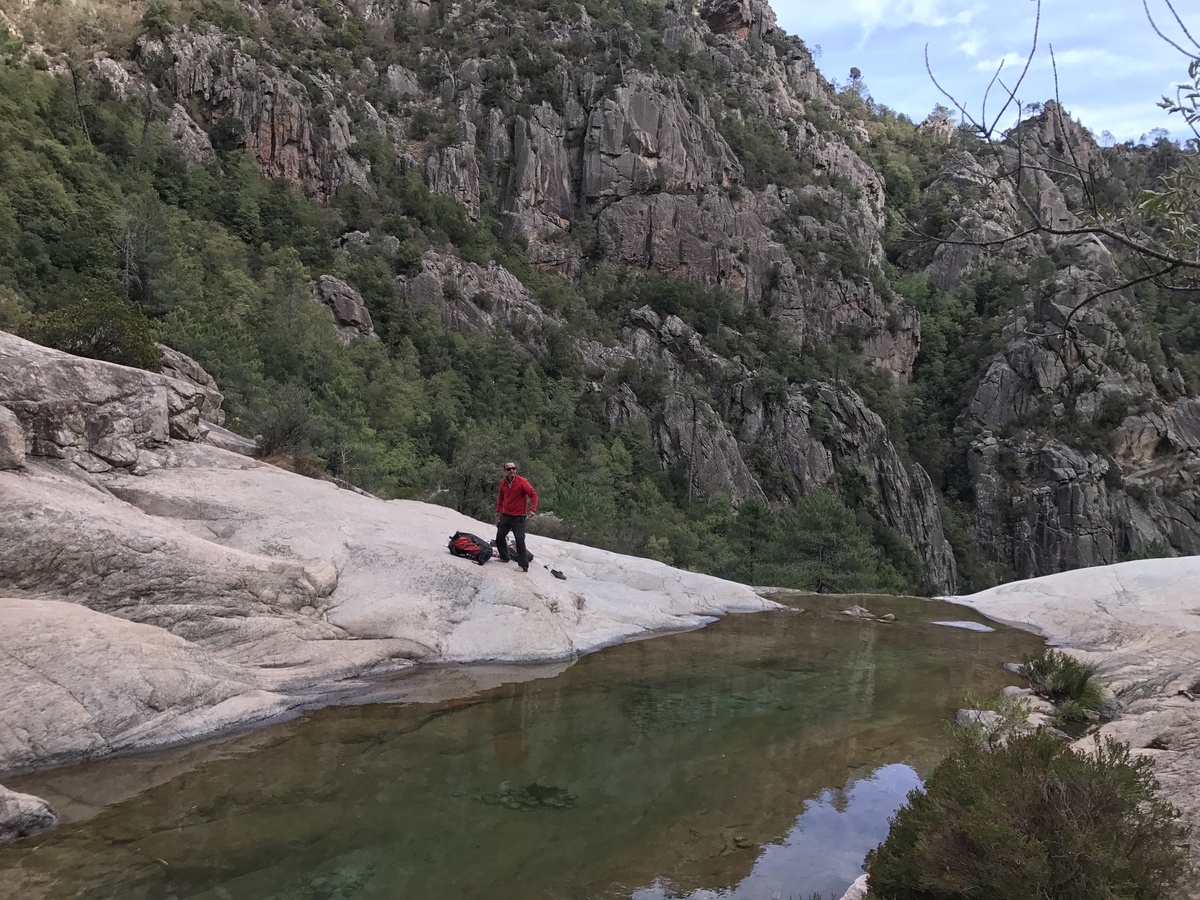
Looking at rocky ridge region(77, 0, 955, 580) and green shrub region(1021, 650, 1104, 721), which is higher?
rocky ridge region(77, 0, 955, 580)

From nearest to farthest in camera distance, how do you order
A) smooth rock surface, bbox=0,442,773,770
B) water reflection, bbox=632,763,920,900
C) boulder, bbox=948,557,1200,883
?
water reflection, bbox=632,763,920,900, boulder, bbox=948,557,1200,883, smooth rock surface, bbox=0,442,773,770

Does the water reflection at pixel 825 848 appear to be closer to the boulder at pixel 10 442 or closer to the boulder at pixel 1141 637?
the boulder at pixel 1141 637

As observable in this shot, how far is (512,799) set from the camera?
20.7 feet

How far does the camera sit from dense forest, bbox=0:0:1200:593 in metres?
34.9

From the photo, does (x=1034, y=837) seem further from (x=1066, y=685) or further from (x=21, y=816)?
(x=1066, y=685)

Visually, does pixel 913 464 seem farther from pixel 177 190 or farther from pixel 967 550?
pixel 177 190

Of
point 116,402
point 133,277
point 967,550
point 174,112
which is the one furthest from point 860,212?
point 116,402

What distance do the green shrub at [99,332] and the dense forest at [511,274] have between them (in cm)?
6

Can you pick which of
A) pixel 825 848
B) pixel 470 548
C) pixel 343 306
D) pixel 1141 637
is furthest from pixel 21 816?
pixel 343 306

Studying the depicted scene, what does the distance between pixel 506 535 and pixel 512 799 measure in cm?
750

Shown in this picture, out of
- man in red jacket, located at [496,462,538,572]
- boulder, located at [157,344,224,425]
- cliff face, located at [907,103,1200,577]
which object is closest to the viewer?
man in red jacket, located at [496,462,538,572]

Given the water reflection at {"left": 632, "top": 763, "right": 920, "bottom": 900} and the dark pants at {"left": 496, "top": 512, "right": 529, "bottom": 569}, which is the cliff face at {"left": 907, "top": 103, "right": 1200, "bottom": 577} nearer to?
the dark pants at {"left": 496, "top": 512, "right": 529, "bottom": 569}

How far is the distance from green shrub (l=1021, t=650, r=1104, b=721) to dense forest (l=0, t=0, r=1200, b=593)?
16089 mm

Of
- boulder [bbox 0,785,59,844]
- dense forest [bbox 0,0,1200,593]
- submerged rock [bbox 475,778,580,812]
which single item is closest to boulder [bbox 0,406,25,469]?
dense forest [bbox 0,0,1200,593]
